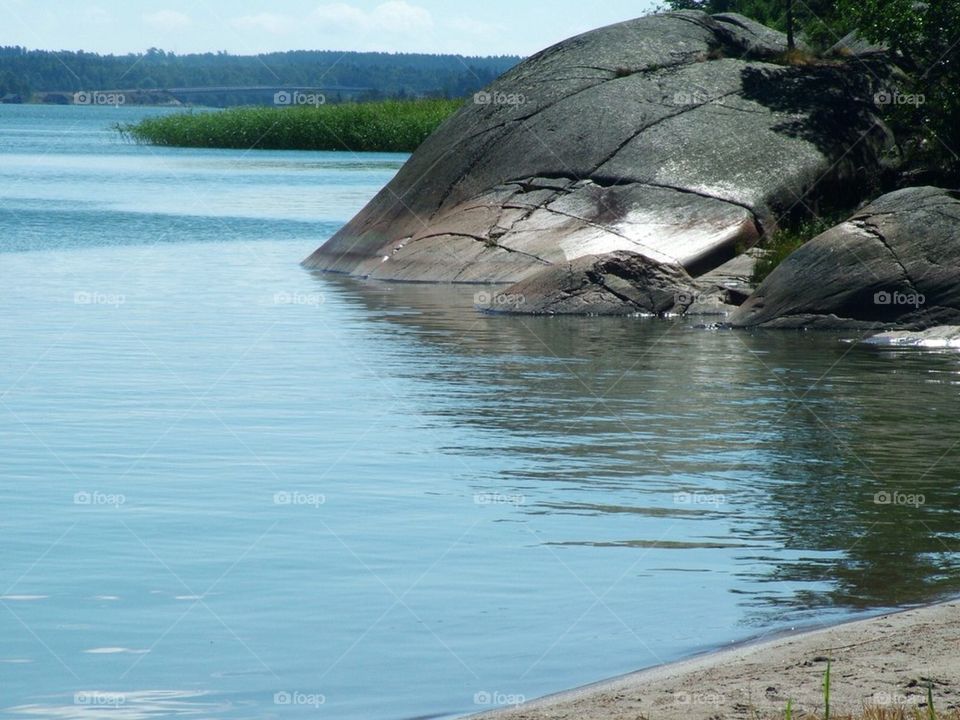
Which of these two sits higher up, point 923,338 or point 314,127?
point 923,338

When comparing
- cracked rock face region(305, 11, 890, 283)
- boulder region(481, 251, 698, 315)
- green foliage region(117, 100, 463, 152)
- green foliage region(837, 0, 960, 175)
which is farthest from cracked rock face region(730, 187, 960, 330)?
green foliage region(117, 100, 463, 152)

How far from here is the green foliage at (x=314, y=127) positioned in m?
72.6

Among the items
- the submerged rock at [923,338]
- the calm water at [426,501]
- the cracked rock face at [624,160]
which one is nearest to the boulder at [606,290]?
the cracked rock face at [624,160]

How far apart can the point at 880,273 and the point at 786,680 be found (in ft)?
44.0

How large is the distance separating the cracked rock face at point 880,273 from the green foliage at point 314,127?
46.8m

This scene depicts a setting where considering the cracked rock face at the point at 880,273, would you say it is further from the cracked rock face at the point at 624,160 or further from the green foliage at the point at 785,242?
the cracked rock face at the point at 624,160

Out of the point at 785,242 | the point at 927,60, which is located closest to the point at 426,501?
the point at 785,242

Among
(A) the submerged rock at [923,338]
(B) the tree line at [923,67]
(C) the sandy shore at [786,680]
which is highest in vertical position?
(B) the tree line at [923,67]

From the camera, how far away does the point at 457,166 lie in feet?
88.2

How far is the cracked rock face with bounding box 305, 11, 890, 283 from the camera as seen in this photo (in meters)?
24.1

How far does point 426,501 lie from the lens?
10578 millimetres

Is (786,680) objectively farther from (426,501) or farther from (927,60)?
(927,60)

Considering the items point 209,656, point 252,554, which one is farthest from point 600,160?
point 209,656

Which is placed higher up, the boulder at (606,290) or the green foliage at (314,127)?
the boulder at (606,290)
